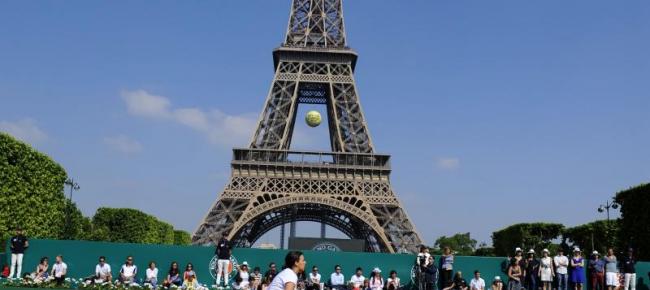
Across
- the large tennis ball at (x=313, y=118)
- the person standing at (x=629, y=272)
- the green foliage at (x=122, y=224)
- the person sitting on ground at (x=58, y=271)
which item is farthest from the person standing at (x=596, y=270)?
the green foliage at (x=122, y=224)

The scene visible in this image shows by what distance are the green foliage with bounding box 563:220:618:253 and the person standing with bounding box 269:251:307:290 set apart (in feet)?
127

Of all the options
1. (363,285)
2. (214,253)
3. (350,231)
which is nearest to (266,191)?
(350,231)

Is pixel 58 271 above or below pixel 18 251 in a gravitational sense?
below

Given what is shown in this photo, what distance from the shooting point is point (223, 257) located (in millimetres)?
21266

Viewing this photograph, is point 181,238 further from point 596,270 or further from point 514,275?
point 596,270

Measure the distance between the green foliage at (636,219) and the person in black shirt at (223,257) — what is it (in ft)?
67.4

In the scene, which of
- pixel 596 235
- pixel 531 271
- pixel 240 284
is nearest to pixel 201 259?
pixel 240 284

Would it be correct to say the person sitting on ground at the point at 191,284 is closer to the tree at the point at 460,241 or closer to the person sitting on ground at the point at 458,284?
the person sitting on ground at the point at 458,284

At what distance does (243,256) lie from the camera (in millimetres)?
23688

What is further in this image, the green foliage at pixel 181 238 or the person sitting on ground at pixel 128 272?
the green foliage at pixel 181 238

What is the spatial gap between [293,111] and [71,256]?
92.8 feet

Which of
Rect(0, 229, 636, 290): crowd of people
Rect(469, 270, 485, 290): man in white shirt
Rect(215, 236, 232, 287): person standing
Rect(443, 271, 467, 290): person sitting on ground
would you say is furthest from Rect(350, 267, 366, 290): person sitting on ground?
Rect(215, 236, 232, 287): person standing

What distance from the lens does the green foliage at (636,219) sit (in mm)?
31453

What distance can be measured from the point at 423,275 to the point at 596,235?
26650 mm
